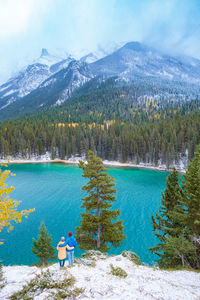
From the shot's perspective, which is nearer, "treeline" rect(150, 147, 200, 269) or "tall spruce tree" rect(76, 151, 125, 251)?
"treeline" rect(150, 147, 200, 269)

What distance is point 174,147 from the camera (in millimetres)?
75625

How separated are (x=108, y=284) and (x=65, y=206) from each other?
1193 inches

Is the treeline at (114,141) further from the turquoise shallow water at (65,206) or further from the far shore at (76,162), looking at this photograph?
the turquoise shallow water at (65,206)

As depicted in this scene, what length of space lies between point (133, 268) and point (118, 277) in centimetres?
228

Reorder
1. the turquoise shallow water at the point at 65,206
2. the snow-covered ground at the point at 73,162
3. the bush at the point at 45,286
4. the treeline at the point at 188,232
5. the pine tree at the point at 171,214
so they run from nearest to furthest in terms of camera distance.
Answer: the bush at the point at 45,286 < the treeline at the point at 188,232 < the pine tree at the point at 171,214 < the turquoise shallow water at the point at 65,206 < the snow-covered ground at the point at 73,162

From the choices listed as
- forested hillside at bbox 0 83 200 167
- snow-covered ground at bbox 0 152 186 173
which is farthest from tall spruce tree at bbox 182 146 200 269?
forested hillside at bbox 0 83 200 167

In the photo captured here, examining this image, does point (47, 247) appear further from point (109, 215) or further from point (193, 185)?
point (193, 185)

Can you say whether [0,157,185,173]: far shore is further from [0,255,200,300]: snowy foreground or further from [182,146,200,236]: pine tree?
[0,255,200,300]: snowy foreground

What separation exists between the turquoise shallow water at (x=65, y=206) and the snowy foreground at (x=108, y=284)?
8.93 m

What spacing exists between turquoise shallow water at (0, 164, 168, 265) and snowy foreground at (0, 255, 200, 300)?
8.93 meters

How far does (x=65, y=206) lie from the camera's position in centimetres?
3628

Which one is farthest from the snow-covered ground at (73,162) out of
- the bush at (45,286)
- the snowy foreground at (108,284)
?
the bush at (45,286)

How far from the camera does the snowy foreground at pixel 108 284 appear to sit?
22.2ft

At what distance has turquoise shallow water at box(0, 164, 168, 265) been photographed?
22.5 metres
